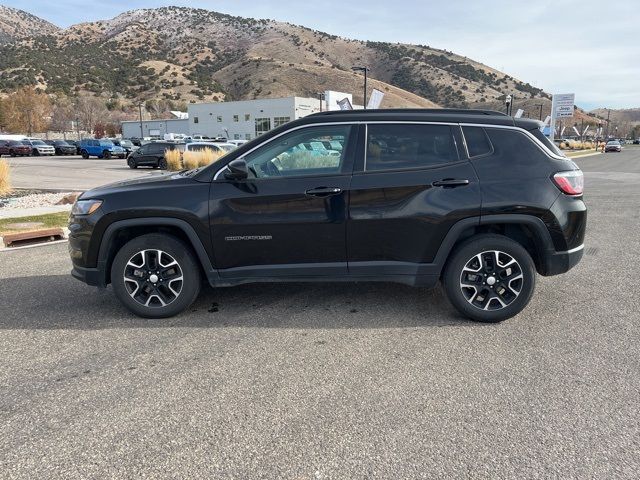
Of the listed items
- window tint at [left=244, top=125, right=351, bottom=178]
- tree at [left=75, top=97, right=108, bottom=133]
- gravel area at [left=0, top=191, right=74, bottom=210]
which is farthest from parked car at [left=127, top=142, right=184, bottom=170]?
tree at [left=75, top=97, right=108, bottom=133]

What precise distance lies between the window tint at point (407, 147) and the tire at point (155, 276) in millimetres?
1933

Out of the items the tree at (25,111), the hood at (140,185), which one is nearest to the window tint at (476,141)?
the hood at (140,185)

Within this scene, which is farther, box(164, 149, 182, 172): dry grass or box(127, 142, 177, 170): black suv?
box(127, 142, 177, 170): black suv

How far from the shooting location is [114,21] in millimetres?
162250

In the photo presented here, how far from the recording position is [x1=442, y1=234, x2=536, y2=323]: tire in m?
4.38

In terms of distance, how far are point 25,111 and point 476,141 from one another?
82555 millimetres

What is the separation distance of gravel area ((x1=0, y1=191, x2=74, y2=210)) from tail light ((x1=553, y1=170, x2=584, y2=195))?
12.3 m

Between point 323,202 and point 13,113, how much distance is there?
8269 cm

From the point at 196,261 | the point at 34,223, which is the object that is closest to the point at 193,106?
the point at 34,223

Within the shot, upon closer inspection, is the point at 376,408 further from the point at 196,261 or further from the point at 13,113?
the point at 13,113

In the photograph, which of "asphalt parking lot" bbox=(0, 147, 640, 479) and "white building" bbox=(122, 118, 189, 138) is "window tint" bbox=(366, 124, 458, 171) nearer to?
"asphalt parking lot" bbox=(0, 147, 640, 479)

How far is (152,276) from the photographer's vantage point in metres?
4.56

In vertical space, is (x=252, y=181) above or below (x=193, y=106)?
below

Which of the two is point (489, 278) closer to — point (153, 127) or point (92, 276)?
point (92, 276)
